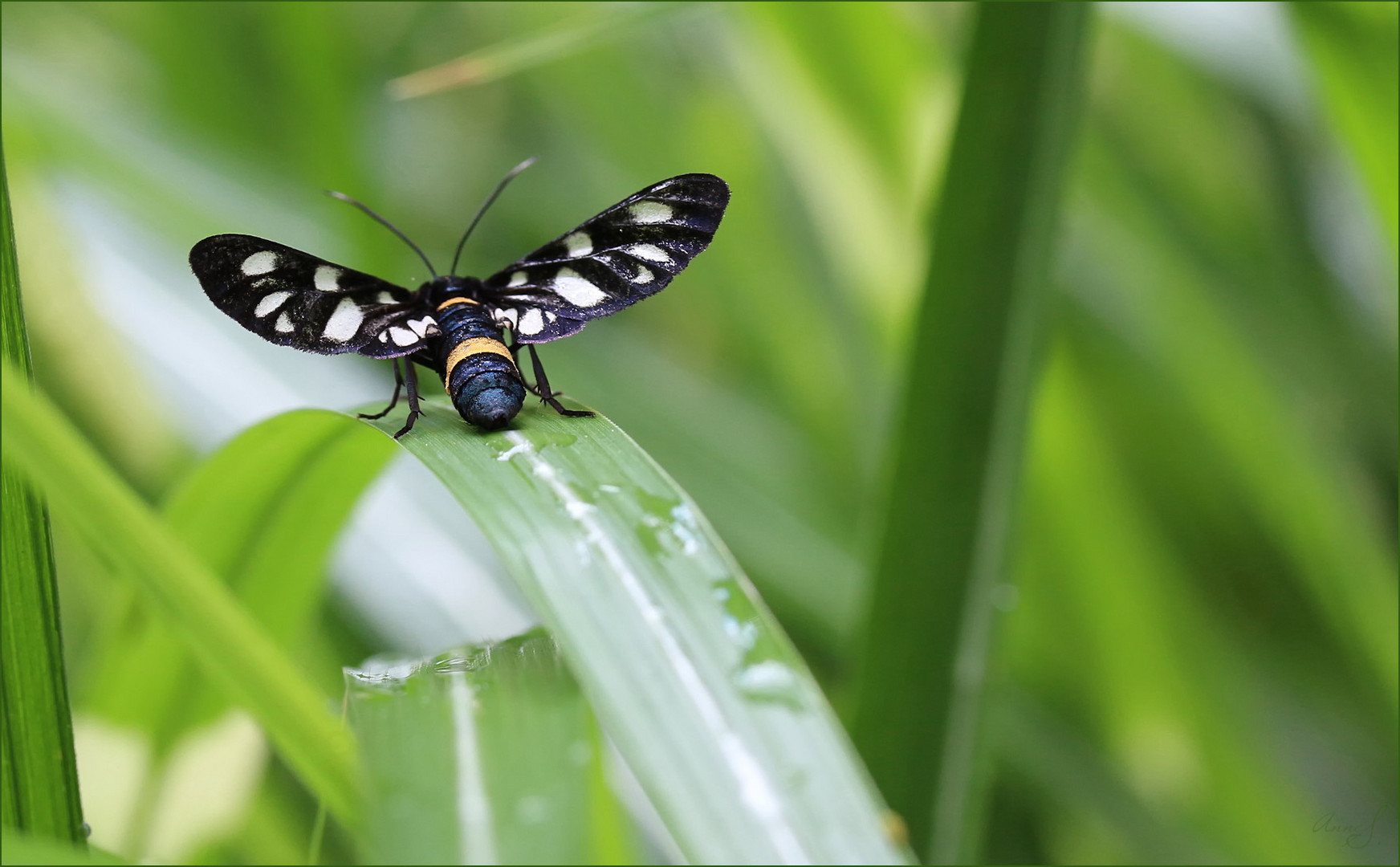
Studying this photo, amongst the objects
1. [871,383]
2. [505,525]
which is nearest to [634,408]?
[871,383]

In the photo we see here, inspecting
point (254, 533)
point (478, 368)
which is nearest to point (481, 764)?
point (478, 368)

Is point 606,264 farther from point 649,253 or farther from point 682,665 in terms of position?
point 682,665

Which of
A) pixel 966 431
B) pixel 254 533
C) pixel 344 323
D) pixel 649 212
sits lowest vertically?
pixel 254 533

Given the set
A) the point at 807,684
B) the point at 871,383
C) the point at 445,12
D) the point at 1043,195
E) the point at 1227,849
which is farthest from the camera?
the point at 445,12

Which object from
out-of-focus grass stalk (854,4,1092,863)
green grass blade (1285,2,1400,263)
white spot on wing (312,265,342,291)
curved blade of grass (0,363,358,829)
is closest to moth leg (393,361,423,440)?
white spot on wing (312,265,342,291)

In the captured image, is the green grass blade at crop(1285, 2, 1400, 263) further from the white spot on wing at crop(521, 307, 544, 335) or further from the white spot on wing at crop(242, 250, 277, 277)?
the white spot on wing at crop(242, 250, 277, 277)

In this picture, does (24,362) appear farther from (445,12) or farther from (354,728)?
(445,12)

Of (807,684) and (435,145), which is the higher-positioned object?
(435,145)
